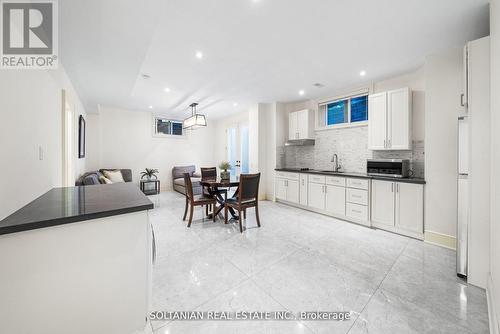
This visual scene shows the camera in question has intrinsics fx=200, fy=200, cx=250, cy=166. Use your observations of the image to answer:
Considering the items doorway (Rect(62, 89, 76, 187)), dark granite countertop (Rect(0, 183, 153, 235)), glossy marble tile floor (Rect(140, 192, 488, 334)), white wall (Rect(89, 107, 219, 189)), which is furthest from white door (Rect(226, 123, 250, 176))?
dark granite countertop (Rect(0, 183, 153, 235))

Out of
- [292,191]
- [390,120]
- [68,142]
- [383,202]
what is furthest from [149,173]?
[390,120]

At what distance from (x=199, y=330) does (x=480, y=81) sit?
11.0 ft

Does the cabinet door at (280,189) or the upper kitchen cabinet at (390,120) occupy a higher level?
the upper kitchen cabinet at (390,120)

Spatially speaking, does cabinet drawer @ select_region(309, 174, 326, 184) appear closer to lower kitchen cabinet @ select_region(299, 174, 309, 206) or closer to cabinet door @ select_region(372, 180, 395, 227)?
lower kitchen cabinet @ select_region(299, 174, 309, 206)

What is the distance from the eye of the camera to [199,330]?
142cm

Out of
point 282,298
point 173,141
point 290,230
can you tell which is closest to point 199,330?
point 282,298

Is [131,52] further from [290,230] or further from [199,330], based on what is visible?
[290,230]

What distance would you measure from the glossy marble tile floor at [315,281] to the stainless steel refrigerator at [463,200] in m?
0.18

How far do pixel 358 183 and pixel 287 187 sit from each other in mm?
1716

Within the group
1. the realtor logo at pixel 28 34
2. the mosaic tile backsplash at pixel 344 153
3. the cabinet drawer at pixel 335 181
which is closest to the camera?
the realtor logo at pixel 28 34

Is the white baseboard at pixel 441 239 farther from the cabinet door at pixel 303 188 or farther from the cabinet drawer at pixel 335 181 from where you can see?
the cabinet door at pixel 303 188

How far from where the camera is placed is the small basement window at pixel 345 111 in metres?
4.08

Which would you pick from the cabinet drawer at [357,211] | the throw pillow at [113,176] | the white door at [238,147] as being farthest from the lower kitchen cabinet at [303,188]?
the throw pillow at [113,176]

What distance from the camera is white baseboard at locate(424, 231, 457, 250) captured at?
2623mm
